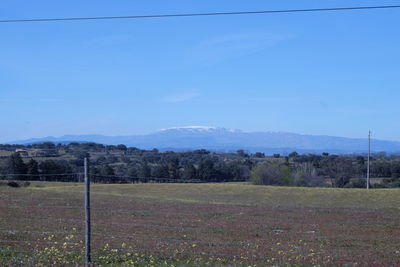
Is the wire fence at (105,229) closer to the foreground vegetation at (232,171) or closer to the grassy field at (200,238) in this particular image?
the grassy field at (200,238)

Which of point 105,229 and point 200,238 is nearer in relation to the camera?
point 200,238

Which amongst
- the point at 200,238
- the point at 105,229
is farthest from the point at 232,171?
the point at 200,238

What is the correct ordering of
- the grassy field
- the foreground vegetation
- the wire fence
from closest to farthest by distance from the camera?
the grassy field → the wire fence → the foreground vegetation

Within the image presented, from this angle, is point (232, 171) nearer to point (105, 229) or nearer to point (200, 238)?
point (105, 229)

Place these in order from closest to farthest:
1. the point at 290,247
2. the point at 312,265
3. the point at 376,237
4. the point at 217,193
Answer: the point at 312,265 → the point at 290,247 → the point at 376,237 → the point at 217,193

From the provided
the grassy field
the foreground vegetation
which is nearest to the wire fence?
the grassy field

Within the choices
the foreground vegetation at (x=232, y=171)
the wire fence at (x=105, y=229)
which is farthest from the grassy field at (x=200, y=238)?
the foreground vegetation at (x=232, y=171)

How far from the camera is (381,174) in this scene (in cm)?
8006

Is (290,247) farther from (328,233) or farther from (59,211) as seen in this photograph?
(59,211)

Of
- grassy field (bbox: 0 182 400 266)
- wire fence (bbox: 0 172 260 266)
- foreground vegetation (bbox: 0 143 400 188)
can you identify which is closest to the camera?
grassy field (bbox: 0 182 400 266)

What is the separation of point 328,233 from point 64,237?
32.3 ft

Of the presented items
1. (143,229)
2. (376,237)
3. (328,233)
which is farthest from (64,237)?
(376,237)

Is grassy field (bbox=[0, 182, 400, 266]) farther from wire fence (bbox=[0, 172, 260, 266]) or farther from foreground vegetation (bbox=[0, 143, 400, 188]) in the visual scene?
foreground vegetation (bbox=[0, 143, 400, 188])

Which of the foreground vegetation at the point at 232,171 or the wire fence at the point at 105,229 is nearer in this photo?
the wire fence at the point at 105,229
